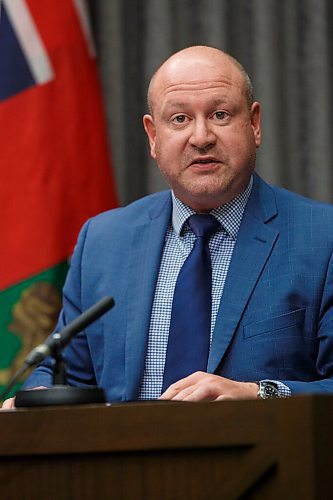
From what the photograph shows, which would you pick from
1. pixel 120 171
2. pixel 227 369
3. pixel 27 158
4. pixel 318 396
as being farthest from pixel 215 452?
pixel 120 171

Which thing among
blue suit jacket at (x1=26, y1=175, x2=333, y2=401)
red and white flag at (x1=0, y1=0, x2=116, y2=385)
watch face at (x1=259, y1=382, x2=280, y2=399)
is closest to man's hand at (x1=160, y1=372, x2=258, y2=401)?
watch face at (x1=259, y1=382, x2=280, y2=399)

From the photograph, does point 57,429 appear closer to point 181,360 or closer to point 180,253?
point 181,360

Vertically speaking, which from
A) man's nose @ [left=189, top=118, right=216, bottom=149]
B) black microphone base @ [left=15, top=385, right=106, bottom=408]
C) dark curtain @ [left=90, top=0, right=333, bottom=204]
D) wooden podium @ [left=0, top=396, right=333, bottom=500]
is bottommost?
wooden podium @ [left=0, top=396, right=333, bottom=500]

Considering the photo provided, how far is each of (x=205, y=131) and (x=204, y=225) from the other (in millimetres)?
230

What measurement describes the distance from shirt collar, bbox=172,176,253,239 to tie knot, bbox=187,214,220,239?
2 centimetres

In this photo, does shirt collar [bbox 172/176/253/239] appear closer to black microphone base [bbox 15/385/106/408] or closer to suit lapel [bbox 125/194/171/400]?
suit lapel [bbox 125/194/171/400]

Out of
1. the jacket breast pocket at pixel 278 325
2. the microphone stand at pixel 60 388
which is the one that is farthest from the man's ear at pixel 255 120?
the microphone stand at pixel 60 388

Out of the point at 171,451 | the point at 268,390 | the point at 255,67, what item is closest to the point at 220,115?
the point at 268,390

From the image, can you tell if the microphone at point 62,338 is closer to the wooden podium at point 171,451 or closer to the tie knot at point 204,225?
the wooden podium at point 171,451

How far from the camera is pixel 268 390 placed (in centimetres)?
212

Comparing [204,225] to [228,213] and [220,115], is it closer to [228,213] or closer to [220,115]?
[228,213]

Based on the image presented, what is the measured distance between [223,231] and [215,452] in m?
1.09

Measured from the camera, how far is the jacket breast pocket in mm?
2352

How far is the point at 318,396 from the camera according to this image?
4.88ft
